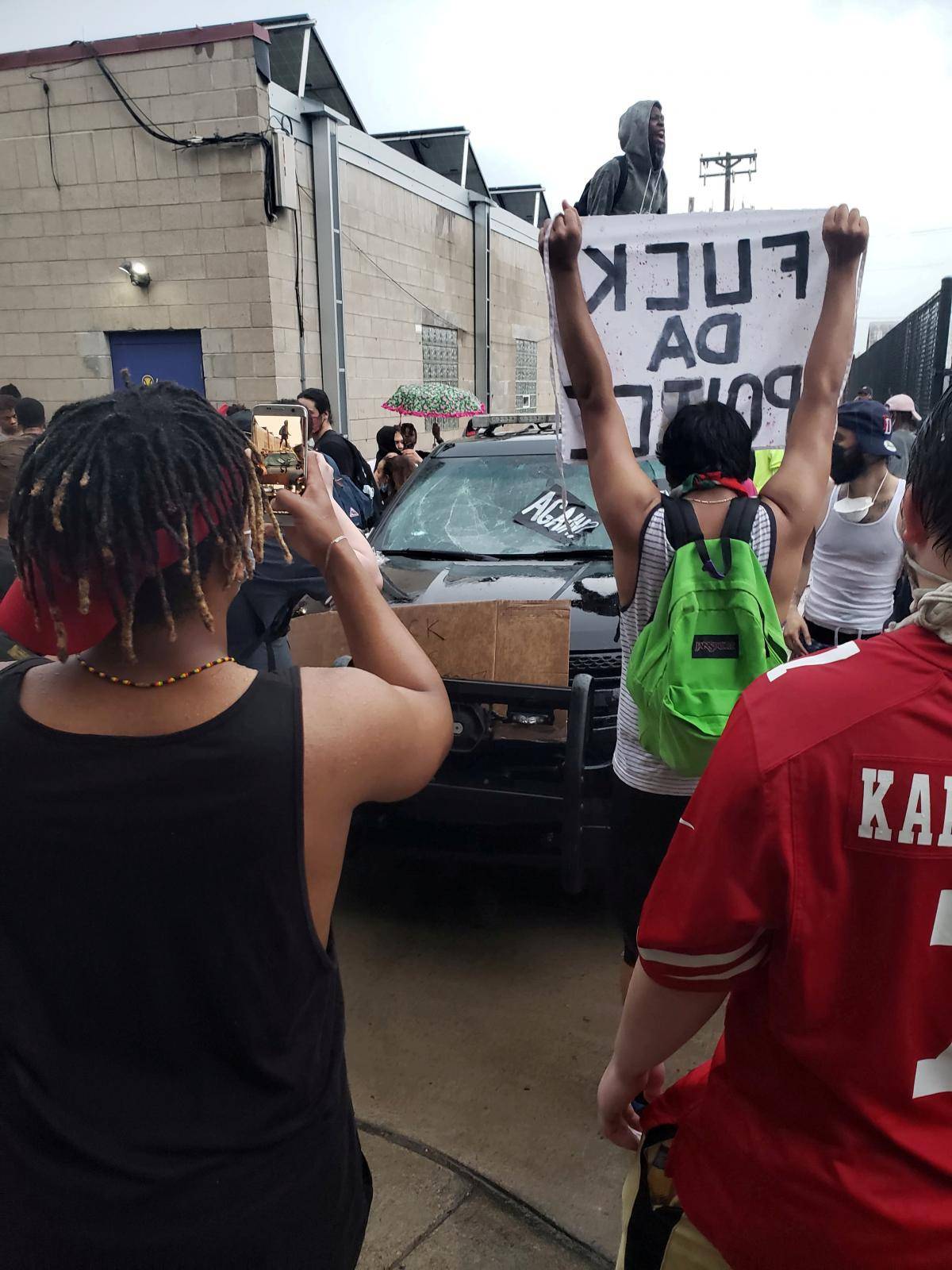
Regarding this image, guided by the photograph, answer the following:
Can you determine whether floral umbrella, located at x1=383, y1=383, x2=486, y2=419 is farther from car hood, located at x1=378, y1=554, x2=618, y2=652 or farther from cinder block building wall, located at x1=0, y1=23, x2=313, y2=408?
car hood, located at x1=378, y1=554, x2=618, y2=652

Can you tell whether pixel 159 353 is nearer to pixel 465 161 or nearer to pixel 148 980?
pixel 465 161

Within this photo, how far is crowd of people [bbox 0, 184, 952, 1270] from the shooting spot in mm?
973

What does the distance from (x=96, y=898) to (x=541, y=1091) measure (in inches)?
80.6

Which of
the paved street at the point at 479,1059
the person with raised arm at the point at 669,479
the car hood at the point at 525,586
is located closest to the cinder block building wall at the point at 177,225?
the car hood at the point at 525,586

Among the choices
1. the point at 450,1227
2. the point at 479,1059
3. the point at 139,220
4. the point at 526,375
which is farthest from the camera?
the point at 526,375

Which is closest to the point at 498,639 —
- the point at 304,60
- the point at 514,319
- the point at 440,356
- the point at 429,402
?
the point at 429,402

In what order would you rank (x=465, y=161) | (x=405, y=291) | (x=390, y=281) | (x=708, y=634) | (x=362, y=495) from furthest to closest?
(x=465, y=161)
(x=405, y=291)
(x=390, y=281)
(x=362, y=495)
(x=708, y=634)

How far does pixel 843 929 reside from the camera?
982 millimetres

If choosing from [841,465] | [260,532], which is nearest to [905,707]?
[260,532]

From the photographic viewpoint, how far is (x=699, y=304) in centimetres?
261

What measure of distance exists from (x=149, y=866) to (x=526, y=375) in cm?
2158

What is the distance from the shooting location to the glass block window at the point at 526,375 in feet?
68.2

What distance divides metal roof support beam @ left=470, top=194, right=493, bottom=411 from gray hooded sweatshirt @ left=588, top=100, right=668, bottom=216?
15.6 metres

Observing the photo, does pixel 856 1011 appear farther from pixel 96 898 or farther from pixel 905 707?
pixel 96 898
